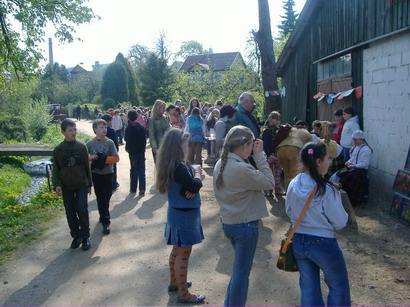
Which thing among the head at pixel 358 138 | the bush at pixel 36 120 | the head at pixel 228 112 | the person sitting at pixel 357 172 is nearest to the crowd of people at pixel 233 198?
the head at pixel 228 112

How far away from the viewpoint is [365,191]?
841cm

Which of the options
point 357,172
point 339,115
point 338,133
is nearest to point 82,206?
point 357,172

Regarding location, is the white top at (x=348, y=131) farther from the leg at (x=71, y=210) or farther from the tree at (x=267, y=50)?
the leg at (x=71, y=210)

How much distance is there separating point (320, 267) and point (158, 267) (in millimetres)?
2659

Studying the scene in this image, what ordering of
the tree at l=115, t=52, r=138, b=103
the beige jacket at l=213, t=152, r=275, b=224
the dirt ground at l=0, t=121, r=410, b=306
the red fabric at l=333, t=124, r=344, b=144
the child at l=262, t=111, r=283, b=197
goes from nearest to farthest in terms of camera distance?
1. the beige jacket at l=213, t=152, r=275, b=224
2. the dirt ground at l=0, t=121, r=410, b=306
3. the child at l=262, t=111, r=283, b=197
4. the red fabric at l=333, t=124, r=344, b=144
5. the tree at l=115, t=52, r=138, b=103

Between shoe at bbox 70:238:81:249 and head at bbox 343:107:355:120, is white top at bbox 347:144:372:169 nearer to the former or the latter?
head at bbox 343:107:355:120

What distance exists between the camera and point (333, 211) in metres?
3.42

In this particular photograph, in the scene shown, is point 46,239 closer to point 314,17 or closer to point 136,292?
point 136,292

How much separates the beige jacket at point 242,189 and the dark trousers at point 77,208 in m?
3.02

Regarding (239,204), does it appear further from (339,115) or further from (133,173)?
(339,115)

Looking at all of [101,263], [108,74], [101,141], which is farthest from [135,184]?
[108,74]

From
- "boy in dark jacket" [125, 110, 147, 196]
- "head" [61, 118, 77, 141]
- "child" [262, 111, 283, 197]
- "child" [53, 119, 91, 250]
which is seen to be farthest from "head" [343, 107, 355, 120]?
"head" [61, 118, 77, 141]

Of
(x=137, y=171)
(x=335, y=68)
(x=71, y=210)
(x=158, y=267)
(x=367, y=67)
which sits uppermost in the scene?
(x=335, y=68)

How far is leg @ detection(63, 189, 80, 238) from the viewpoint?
634 cm
